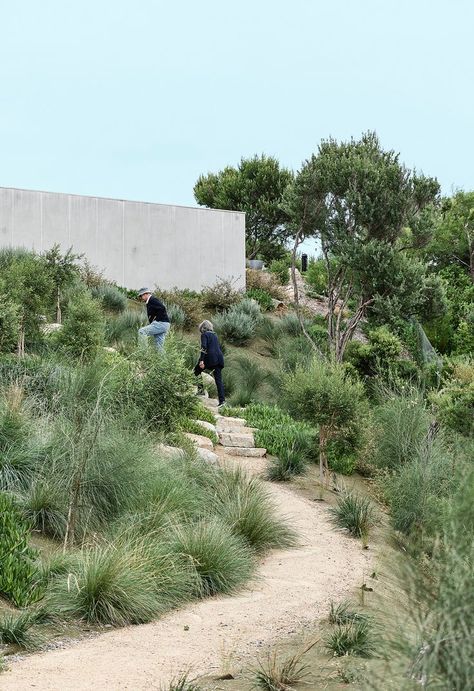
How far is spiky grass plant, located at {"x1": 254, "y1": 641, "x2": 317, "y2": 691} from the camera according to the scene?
17.6 ft

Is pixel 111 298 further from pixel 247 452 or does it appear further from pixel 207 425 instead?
pixel 247 452

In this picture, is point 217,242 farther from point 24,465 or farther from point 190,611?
point 190,611

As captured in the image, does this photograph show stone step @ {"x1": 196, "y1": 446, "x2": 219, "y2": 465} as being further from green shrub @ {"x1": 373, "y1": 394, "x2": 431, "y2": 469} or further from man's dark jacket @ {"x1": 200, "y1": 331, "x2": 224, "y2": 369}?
man's dark jacket @ {"x1": 200, "y1": 331, "x2": 224, "y2": 369}

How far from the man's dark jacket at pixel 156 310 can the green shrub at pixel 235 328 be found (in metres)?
7.10

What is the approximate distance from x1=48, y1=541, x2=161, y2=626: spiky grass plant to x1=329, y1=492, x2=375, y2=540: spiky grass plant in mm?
4007

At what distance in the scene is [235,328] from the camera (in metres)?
23.4

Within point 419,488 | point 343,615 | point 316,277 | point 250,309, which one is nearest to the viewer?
point 343,615

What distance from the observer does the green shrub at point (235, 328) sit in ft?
76.9

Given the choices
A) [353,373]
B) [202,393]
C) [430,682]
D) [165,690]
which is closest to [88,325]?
[202,393]

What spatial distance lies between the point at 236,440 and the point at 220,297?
12.4 metres

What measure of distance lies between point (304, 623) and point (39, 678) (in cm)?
237

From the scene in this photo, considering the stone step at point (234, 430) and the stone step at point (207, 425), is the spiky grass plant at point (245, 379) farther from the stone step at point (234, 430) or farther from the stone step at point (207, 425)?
the stone step at point (207, 425)

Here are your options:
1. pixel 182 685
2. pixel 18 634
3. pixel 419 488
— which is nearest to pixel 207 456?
pixel 419 488

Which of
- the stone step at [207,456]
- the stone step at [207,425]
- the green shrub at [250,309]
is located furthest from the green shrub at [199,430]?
the green shrub at [250,309]
